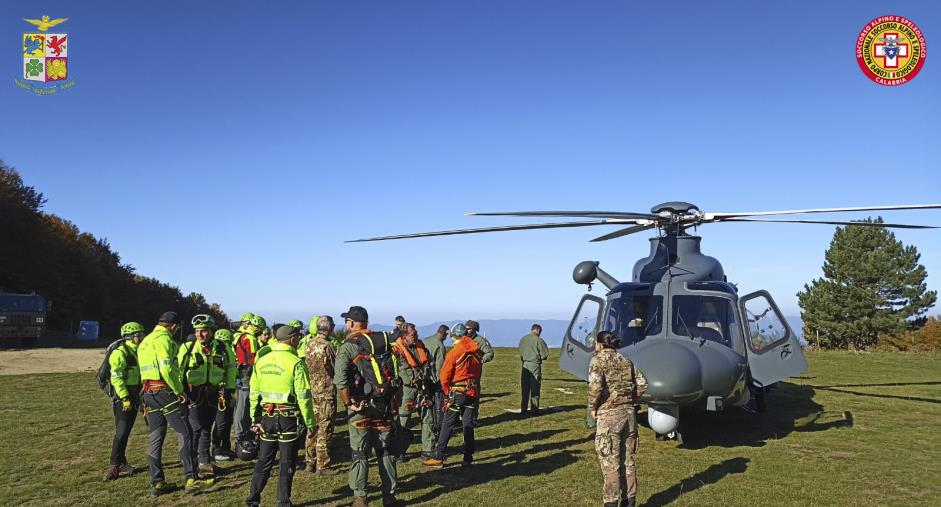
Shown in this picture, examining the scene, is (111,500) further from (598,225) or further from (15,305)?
(15,305)

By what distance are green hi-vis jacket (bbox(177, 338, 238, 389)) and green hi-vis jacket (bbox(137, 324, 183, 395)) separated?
0.60m

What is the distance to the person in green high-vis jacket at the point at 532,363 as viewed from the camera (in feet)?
42.0

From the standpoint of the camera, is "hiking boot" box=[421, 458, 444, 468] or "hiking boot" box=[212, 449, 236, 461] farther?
"hiking boot" box=[212, 449, 236, 461]

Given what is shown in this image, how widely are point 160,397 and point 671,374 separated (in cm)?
630

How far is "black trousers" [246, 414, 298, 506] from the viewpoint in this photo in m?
6.27

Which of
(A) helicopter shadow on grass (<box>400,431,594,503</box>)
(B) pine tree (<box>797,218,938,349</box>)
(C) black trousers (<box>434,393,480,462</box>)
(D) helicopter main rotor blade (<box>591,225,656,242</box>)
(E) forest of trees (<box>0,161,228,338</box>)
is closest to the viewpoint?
(A) helicopter shadow on grass (<box>400,431,594,503</box>)

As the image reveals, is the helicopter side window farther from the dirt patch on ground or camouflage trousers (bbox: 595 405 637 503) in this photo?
the dirt patch on ground

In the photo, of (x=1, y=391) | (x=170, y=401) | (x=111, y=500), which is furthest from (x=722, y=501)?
(x=1, y=391)

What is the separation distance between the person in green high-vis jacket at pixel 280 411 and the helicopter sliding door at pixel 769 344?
7238 millimetres

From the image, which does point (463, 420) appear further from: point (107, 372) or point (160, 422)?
point (107, 372)

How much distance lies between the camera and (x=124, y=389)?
7.76 metres

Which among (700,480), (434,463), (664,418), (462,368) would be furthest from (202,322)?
(700,480)

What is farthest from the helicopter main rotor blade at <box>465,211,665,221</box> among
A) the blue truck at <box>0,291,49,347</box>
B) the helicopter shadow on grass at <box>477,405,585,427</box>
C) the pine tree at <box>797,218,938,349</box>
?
the pine tree at <box>797,218,938,349</box>

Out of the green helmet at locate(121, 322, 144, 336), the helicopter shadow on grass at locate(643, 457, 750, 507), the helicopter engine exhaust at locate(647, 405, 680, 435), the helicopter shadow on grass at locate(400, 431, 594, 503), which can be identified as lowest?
the helicopter shadow on grass at locate(643, 457, 750, 507)
